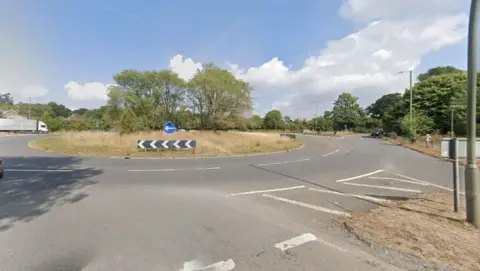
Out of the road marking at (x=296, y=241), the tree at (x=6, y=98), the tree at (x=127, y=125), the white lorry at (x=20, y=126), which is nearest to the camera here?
the road marking at (x=296, y=241)

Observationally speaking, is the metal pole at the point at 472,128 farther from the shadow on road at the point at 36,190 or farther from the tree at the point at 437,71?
the tree at the point at 437,71

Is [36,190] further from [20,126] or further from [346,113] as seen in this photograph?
[346,113]

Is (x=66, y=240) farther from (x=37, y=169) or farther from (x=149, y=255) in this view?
(x=37, y=169)

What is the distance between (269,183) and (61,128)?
7347 cm

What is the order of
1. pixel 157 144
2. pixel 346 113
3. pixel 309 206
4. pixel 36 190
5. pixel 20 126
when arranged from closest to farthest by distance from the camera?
1. pixel 309 206
2. pixel 36 190
3. pixel 157 144
4. pixel 20 126
5. pixel 346 113

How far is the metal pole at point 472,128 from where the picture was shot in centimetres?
397

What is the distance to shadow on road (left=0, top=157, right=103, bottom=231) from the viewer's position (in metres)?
4.71

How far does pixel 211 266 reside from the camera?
287cm

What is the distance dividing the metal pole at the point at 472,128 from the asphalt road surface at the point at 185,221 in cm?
186

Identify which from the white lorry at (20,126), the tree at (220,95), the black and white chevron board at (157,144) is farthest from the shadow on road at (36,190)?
the white lorry at (20,126)


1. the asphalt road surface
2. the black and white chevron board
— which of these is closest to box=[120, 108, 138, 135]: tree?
the black and white chevron board

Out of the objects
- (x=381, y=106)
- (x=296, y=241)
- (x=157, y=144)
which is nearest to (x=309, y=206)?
(x=296, y=241)

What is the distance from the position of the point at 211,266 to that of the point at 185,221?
167 cm

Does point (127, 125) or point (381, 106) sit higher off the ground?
point (381, 106)
